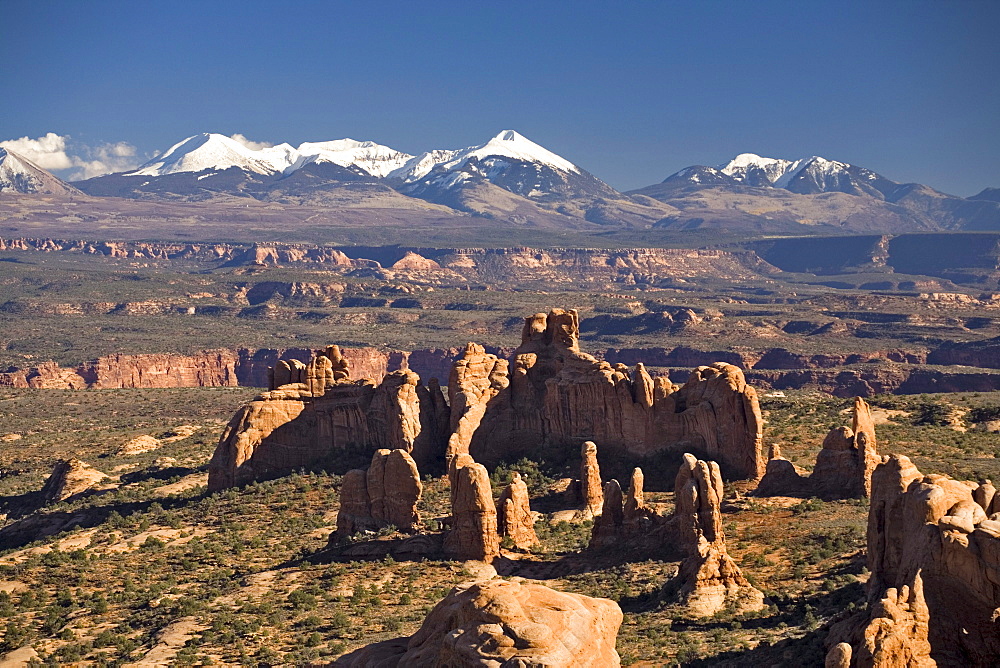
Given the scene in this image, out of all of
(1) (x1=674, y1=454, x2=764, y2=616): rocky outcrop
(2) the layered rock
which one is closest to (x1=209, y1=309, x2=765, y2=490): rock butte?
(2) the layered rock

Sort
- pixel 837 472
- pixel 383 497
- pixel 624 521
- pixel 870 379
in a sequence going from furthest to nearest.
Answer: pixel 870 379
pixel 383 497
pixel 837 472
pixel 624 521

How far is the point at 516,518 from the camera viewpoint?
6775 centimetres

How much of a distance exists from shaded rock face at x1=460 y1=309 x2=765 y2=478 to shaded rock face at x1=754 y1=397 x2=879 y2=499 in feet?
8.54

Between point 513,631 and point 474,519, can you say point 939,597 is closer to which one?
point 513,631

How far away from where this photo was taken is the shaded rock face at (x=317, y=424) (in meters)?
86.7

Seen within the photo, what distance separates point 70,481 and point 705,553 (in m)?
53.4

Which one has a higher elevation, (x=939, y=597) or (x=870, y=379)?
(x=939, y=597)

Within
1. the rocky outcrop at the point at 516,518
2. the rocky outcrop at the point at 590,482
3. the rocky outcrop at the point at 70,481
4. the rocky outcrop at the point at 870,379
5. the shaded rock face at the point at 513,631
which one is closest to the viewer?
the shaded rock face at the point at 513,631

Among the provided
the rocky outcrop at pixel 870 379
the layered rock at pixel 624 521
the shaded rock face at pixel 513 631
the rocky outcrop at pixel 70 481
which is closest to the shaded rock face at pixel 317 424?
the rocky outcrop at pixel 70 481

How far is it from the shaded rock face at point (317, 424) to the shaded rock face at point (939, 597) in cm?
4611

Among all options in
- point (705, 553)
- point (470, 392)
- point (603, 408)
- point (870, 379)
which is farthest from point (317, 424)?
point (870, 379)

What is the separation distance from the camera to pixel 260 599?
6288 centimetres

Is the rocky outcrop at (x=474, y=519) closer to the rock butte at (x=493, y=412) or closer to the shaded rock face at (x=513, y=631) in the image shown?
the rock butte at (x=493, y=412)

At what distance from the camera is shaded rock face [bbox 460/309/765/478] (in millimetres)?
78500
